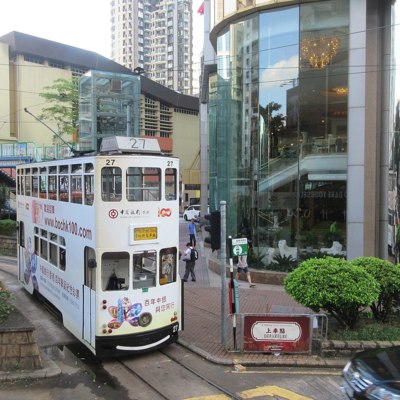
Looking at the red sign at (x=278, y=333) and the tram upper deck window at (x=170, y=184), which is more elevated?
the tram upper deck window at (x=170, y=184)

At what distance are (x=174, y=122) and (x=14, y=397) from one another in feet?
221

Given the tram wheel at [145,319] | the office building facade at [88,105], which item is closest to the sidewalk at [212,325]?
the tram wheel at [145,319]

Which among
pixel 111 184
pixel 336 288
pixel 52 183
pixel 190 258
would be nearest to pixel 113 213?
pixel 111 184

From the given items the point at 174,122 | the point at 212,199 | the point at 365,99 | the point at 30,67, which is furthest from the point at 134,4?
the point at 365,99

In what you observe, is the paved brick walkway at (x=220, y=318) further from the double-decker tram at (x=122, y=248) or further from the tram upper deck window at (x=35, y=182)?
the tram upper deck window at (x=35, y=182)

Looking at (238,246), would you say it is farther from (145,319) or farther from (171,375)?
(171,375)

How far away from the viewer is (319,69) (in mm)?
15875

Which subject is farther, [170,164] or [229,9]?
[229,9]

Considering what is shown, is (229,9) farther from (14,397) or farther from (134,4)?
(134,4)

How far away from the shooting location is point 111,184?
27.2ft

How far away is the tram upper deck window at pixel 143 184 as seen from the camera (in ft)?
27.4

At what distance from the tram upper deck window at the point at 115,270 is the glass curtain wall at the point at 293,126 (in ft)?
29.8

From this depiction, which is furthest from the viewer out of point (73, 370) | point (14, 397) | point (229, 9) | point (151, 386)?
point (229, 9)

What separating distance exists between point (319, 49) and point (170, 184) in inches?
376
